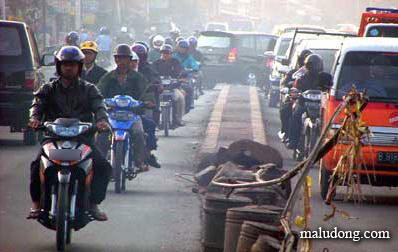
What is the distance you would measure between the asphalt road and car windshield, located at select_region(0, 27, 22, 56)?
1896 mm

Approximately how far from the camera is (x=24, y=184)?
14.8m

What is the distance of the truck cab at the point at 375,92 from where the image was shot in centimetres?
1409

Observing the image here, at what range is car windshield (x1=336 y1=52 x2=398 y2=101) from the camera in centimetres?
1480

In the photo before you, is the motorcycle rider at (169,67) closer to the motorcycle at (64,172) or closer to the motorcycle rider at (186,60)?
the motorcycle rider at (186,60)

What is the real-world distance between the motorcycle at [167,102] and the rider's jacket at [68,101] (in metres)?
11.3

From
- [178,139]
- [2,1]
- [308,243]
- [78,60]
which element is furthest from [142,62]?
[2,1]

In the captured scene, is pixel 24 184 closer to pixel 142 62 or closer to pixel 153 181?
pixel 153 181

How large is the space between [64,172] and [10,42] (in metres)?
10.1

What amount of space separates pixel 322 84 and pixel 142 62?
484cm

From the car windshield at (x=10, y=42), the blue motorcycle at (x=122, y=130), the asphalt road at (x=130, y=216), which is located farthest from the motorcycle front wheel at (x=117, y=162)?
the car windshield at (x=10, y=42)

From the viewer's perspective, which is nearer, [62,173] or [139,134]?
[62,173]

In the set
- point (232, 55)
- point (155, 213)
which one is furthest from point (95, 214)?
point (232, 55)

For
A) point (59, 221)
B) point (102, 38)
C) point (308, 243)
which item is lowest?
point (102, 38)

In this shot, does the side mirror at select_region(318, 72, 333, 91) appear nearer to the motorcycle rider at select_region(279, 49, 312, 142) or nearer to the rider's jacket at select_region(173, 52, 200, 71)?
the motorcycle rider at select_region(279, 49, 312, 142)
